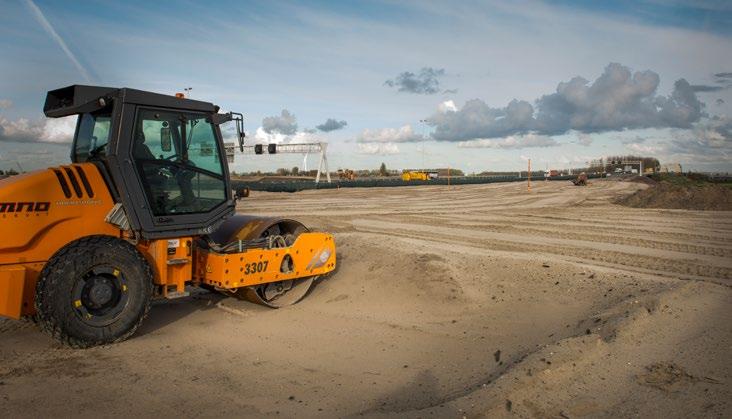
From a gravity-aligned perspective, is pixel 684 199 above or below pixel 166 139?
below

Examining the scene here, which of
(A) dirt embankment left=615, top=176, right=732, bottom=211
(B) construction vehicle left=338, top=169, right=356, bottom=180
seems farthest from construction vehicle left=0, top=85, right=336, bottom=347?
(B) construction vehicle left=338, top=169, right=356, bottom=180

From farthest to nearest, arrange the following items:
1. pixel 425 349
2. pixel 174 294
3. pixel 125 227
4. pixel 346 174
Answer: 1. pixel 346 174
2. pixel 174 294
3. pixel 125 227
4. pixel 425 349

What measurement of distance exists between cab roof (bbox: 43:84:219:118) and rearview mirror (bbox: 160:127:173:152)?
0.90ft

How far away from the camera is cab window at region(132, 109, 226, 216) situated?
21.2 ft

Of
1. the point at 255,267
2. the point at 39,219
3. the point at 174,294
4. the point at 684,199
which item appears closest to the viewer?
the point at 39,219

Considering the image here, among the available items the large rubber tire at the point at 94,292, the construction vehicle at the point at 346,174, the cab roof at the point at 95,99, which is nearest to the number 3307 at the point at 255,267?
the large rubber tire at the point at 94,292

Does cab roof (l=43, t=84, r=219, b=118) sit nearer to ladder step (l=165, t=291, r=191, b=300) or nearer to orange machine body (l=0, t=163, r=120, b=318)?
orange machine body (l=0, t=163, r=120, b=318)

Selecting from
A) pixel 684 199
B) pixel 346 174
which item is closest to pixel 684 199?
pixel 684 199

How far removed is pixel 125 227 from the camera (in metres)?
6.30

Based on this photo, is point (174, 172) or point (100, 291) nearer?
point (100, 291)

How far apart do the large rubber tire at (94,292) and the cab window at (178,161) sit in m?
0.72

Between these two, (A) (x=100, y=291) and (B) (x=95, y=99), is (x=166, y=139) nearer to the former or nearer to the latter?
(B) (x=95, y=99)

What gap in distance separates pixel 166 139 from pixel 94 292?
189 cm

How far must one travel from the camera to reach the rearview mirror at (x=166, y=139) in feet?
21.7
